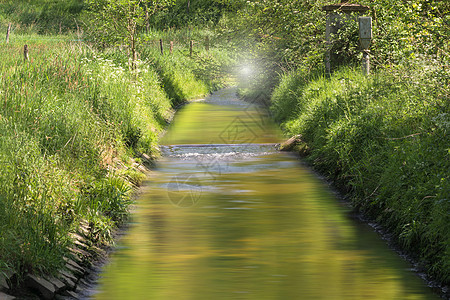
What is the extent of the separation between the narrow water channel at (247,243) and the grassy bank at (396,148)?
37cm

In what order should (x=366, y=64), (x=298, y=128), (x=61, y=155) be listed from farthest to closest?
(x=298, y=128)
(x=366, y=64)
(x=61, y=155)

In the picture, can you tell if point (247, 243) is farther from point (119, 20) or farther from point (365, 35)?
point (119, 20)

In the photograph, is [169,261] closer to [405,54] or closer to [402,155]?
[402,155]

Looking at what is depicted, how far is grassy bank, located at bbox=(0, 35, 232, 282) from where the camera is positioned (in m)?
7.96

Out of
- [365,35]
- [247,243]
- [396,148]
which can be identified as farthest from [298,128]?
[247,243]

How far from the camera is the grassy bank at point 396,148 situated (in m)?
8.98

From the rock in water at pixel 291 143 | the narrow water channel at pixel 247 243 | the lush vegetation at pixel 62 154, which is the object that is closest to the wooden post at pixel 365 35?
the rock in water at pixel 291 143

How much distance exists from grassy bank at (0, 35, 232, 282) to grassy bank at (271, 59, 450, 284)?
3.67 meters

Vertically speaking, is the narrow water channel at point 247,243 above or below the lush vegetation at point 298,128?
below

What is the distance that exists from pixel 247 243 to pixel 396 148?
9.10 feet

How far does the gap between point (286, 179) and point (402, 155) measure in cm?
406

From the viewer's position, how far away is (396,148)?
1102cm

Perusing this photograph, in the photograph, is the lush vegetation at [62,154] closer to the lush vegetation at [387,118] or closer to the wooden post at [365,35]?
the lush vegetation at [387,118]

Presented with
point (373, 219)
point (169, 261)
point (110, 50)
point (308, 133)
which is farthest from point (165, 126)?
point (169, 261)
